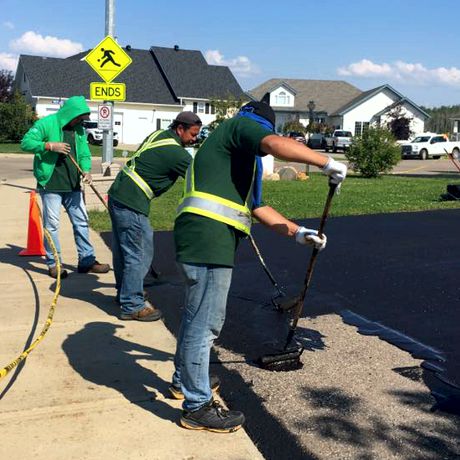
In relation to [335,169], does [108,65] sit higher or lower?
higher

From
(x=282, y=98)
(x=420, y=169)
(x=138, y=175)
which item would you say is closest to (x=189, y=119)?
(x=138, y=175)

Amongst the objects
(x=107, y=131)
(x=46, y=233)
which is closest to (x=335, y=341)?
(x=46, y=233)

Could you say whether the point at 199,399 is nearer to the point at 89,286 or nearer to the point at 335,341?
the point at 335,341

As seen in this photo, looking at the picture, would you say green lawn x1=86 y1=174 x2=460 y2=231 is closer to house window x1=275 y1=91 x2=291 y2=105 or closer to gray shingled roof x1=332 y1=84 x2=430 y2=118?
gray shingled roof x1=332 y1=84 x2=430 y2=118

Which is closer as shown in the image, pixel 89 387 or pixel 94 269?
pixel 89 387

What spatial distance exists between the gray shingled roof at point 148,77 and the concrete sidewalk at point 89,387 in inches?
1904

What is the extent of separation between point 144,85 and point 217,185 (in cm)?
5431

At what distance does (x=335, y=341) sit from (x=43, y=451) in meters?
2.46

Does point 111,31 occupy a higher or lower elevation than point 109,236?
higher

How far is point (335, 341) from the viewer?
4.84 m

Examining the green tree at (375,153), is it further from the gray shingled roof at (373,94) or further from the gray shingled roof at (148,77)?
the gray shingled roof at (373,94)

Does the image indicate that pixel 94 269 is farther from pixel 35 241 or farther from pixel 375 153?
pixel 375 153

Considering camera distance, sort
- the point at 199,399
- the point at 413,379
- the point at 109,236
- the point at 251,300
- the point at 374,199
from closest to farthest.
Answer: the point at 199,399
the point at 413,379
the point at 251,300
the point at 109,236
the point at 374,199

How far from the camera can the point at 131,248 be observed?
536cm
